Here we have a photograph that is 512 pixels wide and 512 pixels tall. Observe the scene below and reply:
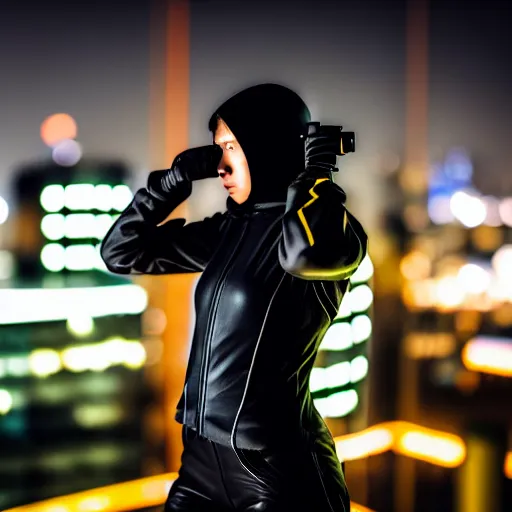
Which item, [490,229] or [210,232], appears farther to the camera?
[490,229]

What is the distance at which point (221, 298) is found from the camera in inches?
49.8

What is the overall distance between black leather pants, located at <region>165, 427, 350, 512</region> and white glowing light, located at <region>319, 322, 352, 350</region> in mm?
2727

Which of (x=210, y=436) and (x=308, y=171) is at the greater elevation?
(x=308, y=171)

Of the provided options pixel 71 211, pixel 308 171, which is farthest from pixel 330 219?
pixel 71 211

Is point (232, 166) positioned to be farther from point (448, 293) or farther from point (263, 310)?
point (448, 293)

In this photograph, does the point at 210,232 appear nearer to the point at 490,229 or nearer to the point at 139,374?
the point at 139,374

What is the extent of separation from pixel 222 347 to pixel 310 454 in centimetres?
26

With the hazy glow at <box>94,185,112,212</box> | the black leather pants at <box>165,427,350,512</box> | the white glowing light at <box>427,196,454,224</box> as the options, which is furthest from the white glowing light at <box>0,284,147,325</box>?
the white glowing light at <box>427,196,454,224</box>

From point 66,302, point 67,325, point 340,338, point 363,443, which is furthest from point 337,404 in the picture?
point 67,325

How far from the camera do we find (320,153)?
46.6 inches

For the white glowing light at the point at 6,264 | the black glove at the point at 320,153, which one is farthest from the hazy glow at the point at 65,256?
the black glove at the point at 320,153

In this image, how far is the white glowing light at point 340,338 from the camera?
4020 millimetres

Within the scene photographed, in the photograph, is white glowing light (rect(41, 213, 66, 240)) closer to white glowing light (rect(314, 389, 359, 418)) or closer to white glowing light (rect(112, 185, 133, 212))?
white glowing light (rect(112, 185, 133, 212))

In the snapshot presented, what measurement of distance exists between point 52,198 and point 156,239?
16.4 meters
